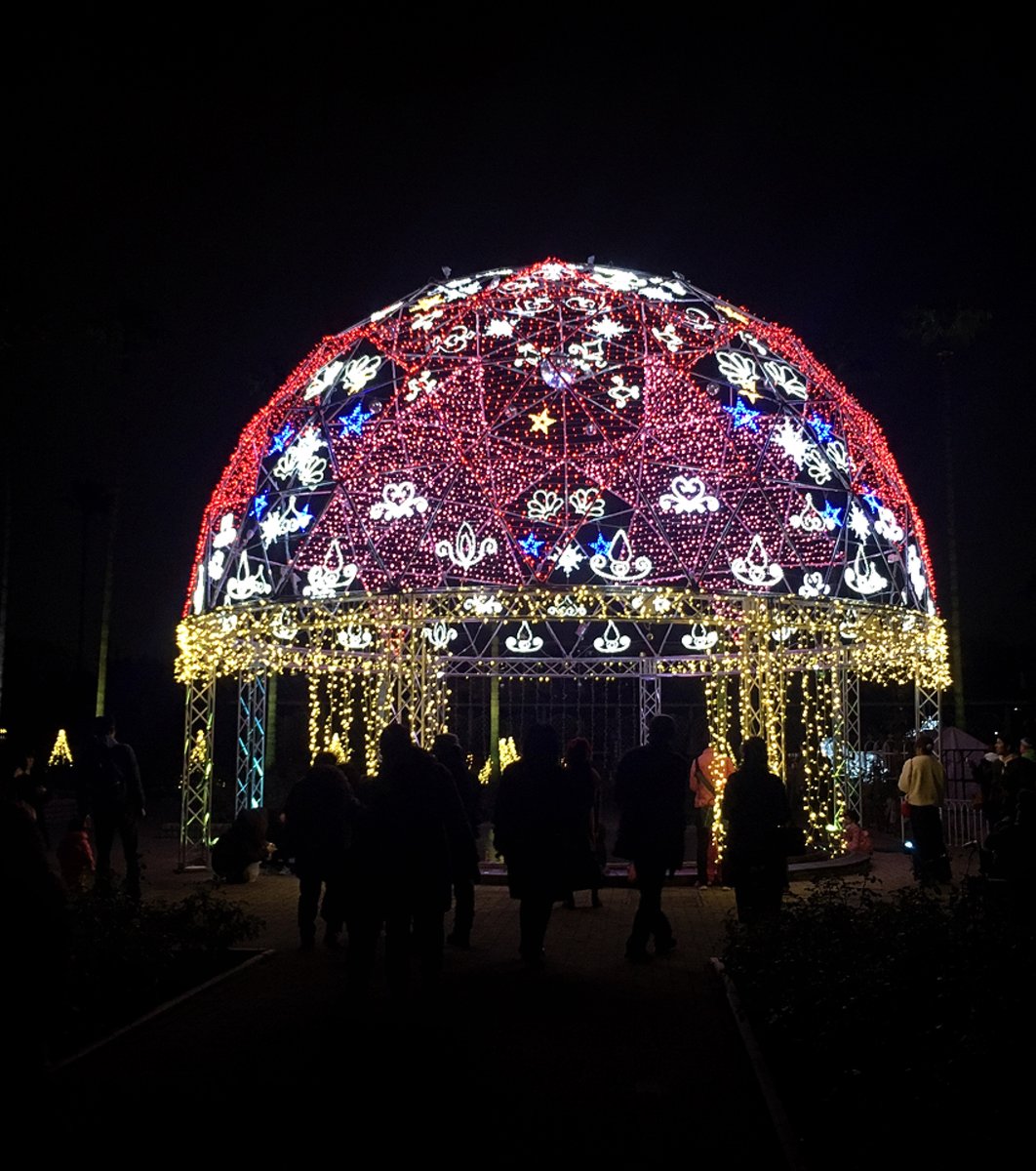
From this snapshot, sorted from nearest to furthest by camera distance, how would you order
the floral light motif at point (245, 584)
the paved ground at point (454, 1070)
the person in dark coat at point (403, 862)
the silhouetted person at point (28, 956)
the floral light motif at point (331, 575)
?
the silhouetted person at point (28, 956), the paved ground at point (454, 1070), the person in dark coat at point (403, 862), the floral light motif at point (331, 575), the floral light motif at point (245, 584)

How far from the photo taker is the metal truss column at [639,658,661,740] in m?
23.1

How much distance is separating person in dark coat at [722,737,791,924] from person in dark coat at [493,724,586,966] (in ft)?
4.60

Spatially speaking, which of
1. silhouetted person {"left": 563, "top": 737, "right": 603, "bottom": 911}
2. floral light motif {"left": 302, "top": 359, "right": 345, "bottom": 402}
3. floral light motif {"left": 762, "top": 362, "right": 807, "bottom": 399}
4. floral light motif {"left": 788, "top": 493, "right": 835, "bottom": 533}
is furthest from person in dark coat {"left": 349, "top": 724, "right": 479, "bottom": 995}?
floral light motif {"left": 762, "top": 362, "right": 807, "bottom": 399}

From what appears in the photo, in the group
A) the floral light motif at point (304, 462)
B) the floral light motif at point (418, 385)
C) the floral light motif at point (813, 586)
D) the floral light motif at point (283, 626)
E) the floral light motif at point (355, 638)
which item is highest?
the floral light motif at point (418, 385)

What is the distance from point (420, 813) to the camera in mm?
8633

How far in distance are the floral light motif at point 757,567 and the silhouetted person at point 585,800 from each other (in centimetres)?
348

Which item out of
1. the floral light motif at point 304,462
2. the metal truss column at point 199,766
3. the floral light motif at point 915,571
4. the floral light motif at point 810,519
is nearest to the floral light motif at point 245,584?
the floral light motif at point 304,462

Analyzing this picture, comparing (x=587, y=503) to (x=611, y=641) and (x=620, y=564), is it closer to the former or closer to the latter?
(x=620, y=564)

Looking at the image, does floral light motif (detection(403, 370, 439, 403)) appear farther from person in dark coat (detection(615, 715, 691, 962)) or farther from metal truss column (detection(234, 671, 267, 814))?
person in dark coat (detection(615, 715, 691, 962))

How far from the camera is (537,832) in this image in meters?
9.97

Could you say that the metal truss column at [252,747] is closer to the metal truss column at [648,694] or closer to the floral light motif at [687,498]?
the metal truss column at [648,694]

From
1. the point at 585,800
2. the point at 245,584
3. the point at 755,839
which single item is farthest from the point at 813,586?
the point at 245,584

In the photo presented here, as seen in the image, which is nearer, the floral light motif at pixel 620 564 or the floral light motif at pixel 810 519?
the floral light motif at pixel 620 564

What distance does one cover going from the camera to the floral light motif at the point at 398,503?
51.7ft
